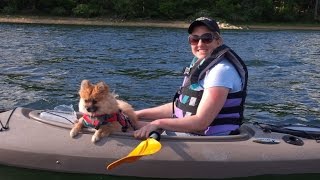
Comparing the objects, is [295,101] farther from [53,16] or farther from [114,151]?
[53,16]

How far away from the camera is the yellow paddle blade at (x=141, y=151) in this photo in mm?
3832

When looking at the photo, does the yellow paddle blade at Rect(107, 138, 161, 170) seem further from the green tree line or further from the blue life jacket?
the green tree line

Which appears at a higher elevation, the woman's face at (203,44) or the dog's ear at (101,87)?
the woman's face at (203,44)

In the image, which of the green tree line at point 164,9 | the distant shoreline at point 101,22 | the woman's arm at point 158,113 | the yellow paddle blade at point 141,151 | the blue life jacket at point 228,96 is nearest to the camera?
the yellow paddle blade at point 141,151

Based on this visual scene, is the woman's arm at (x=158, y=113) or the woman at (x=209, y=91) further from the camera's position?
the woman's arm at (x=158, y=113)

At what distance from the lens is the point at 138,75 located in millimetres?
11562

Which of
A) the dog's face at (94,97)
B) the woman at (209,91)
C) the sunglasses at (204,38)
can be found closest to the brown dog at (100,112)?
the dog's face at (94,97)

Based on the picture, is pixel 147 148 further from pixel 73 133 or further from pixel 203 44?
pixel 203 44

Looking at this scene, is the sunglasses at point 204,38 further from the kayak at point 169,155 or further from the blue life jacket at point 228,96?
the kayak at point 169,155

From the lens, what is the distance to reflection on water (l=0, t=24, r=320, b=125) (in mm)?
8516

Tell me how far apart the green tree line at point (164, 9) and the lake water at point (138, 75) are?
77.2ft

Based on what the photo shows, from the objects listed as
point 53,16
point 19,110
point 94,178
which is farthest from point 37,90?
point 53,16

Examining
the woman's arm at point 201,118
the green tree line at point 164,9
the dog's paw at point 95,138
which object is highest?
the woman's arm at point 201,118

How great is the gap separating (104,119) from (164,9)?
4006 cm
